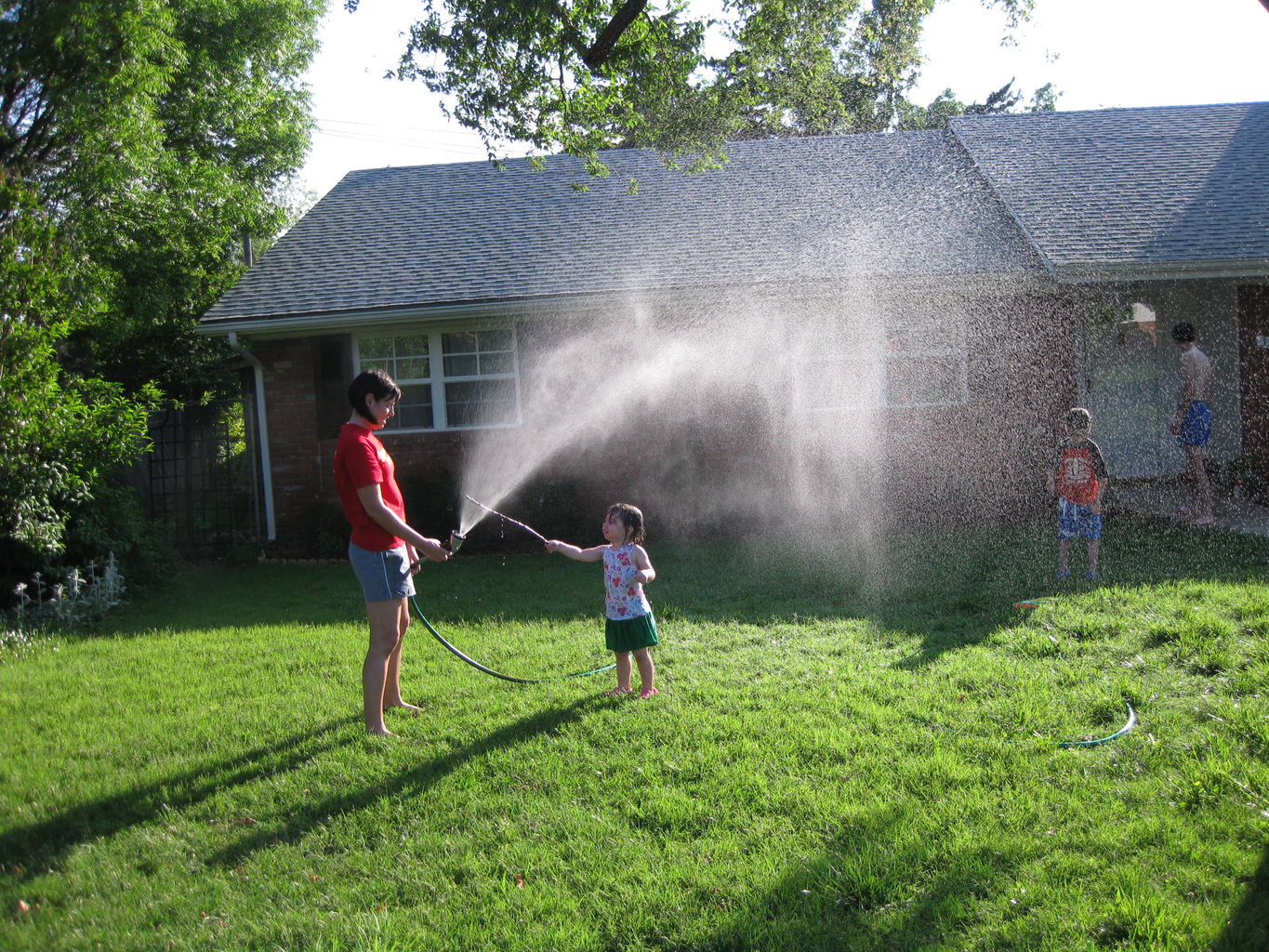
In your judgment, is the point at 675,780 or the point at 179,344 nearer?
the point at 675,780

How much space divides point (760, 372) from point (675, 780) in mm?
8130

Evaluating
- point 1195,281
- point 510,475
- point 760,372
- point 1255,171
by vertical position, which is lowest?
point 510,475

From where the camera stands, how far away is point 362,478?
4.54 meters

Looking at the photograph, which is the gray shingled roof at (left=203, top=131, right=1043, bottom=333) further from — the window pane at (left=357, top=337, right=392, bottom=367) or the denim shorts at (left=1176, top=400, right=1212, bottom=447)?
Result: the denim shorts at (left=1176, top=400, right=1212, bottom=447)

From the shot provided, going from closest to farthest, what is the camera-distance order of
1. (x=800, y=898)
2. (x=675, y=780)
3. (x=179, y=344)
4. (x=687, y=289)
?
(x=800, y=898) → (x=675, y=780) → (x=687, y=289) → (x=179, y=344)

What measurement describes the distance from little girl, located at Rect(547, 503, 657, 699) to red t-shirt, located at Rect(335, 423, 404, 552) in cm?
89

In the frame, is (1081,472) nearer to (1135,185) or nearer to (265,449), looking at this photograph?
(1135,185)

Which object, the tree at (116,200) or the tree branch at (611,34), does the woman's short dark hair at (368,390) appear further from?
the tree branch at (611,34)

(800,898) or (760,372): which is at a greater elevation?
(760,372)

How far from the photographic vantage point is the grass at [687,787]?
3045 mm

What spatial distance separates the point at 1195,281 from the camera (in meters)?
11.9

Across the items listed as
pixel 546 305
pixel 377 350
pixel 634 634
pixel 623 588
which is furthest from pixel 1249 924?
pixel 377 350

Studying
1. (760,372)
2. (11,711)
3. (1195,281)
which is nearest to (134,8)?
(11,711)

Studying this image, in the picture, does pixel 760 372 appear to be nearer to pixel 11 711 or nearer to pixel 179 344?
pixel 11 711
